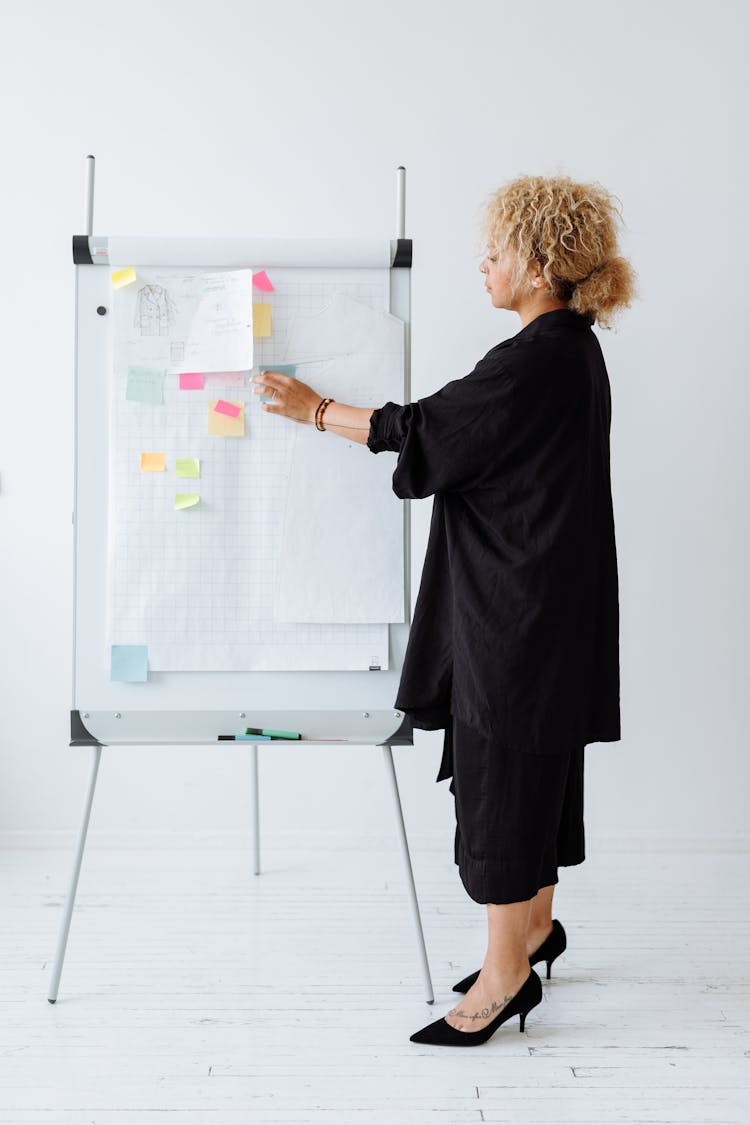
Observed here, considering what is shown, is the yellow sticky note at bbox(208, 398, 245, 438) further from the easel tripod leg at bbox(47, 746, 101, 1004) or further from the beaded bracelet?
the easel tripod leg at bbox(47, 746, 101, 1004)

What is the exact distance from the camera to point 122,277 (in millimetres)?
1872

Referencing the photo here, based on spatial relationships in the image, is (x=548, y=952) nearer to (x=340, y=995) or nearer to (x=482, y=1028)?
(x=482, y=1028)

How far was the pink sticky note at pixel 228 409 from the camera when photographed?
6.16 feet

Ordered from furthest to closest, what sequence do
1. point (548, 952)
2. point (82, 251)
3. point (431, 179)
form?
point (431, 179) < point (548, 952) < point (82, 251)

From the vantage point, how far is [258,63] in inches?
103

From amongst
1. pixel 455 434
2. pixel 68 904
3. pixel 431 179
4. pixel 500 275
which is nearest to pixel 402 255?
pixel 500 275

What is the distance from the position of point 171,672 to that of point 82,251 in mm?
806

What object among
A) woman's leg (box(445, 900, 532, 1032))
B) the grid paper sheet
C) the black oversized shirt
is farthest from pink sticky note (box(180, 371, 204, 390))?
woman's leg (box(445, 900, 532, 1032))

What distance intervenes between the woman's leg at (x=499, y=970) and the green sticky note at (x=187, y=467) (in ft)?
3.12

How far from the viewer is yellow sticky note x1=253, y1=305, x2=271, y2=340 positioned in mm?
1873

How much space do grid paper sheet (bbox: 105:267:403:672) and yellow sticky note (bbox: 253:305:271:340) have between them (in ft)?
0.04

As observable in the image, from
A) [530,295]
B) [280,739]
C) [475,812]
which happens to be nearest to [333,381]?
[530,295]

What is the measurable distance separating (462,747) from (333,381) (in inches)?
28.2

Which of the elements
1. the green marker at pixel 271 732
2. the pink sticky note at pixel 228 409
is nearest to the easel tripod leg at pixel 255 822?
the green marker at pixel 271 732
